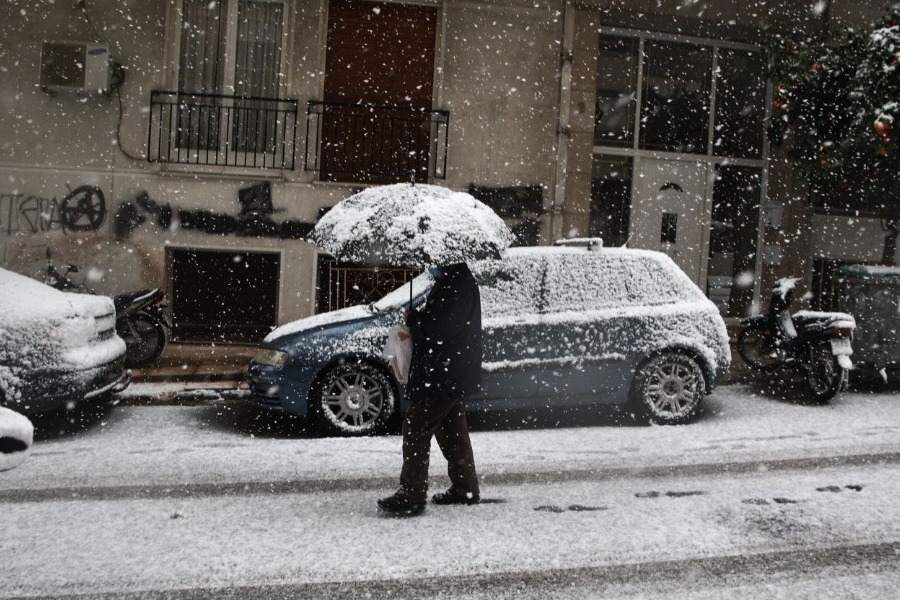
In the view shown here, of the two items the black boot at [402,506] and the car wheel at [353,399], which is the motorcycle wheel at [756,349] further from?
the black boot at [402,506]

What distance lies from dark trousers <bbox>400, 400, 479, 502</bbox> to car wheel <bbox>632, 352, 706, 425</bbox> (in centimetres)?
294

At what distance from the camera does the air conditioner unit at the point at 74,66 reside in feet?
37.8

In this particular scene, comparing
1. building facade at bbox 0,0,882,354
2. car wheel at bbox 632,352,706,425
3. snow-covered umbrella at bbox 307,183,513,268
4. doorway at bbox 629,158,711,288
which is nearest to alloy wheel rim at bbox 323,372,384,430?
snow-covered umbrella at bbox 307,183,513,268

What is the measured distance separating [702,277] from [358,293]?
19.4ft

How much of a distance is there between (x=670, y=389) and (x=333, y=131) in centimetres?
718

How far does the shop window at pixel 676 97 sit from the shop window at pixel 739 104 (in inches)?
9.4

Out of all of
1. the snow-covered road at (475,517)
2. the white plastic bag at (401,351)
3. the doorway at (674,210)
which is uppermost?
the doorway at (674,210)

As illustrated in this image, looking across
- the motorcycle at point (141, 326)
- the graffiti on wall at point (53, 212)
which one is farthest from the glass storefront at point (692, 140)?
the graffiti on wall at point (53, 212)

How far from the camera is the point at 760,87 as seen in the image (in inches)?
558

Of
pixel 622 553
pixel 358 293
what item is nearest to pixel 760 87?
pixel 358 293

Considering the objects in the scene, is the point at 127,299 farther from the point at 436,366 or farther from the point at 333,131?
the point at 436,366

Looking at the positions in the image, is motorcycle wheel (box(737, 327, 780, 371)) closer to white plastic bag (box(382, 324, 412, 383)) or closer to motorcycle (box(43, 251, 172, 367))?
white plastic bag (box(382, 324, 412, 383))

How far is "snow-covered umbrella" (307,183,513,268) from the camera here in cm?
465

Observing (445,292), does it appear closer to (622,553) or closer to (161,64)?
(622,553)
